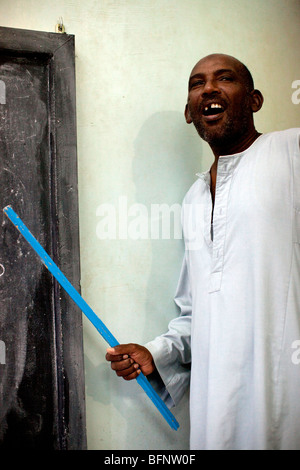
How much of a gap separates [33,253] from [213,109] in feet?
2.09

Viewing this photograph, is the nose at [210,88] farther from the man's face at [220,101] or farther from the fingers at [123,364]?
the fingers at [123,364]

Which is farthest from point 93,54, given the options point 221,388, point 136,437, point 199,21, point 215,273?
point 136,437

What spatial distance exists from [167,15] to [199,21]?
0.38 ft

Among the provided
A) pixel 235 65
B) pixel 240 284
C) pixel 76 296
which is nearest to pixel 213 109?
pixel 235 65

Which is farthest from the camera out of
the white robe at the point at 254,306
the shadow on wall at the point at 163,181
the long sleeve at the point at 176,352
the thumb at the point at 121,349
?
the shadow on wall at the point at 163,181

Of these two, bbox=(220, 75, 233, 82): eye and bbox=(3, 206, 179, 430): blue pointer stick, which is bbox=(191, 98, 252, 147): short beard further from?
bbox=(3, 206, 179, 430): blue pointer stick

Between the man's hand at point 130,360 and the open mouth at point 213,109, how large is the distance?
678 mm

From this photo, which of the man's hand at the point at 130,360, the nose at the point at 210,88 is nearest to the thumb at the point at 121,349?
the man's hand at the point at 130,360

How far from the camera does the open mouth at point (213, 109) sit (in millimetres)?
1276

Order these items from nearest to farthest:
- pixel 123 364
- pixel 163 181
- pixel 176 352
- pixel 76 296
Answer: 1. pixel 76 296
2. pixel 123 364
3. pixel 176 352
4. pixel 163 181

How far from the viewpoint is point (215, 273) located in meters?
1.25

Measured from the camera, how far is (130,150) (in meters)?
1.47

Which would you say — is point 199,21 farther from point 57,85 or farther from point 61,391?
point 61,391

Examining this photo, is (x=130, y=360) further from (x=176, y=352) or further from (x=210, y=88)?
(x=210, y=88)
